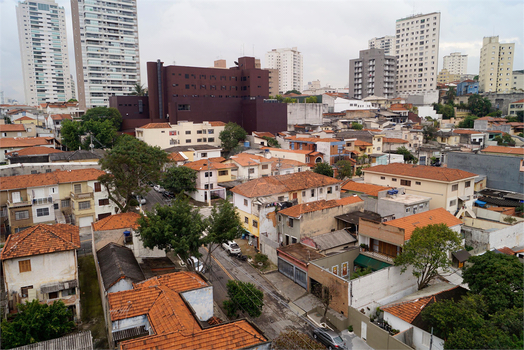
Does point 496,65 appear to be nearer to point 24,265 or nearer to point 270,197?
point 270,197

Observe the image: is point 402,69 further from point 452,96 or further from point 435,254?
point 435,254

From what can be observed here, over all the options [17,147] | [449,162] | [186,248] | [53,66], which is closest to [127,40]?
[53,66]

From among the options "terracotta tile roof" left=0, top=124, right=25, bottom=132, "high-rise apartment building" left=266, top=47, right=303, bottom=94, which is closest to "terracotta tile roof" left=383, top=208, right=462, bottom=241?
"terracotta tile roof" left=0, top=124, right=25, bottom=132

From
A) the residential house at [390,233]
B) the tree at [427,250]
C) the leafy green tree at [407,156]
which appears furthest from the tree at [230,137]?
the tree at [427,250]

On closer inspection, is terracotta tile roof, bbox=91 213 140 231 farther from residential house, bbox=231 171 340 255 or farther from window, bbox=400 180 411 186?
window, bbox=400 180 411 186

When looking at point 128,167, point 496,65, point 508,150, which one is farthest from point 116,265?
point 496,65

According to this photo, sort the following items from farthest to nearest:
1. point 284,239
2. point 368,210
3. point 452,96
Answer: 1. point 452,96
2. point 368,210
3. point 284,239

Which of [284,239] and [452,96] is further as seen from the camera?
[452,96]

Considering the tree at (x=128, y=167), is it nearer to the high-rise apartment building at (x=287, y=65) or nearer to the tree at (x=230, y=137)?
the tree at (x=230, y=137)
